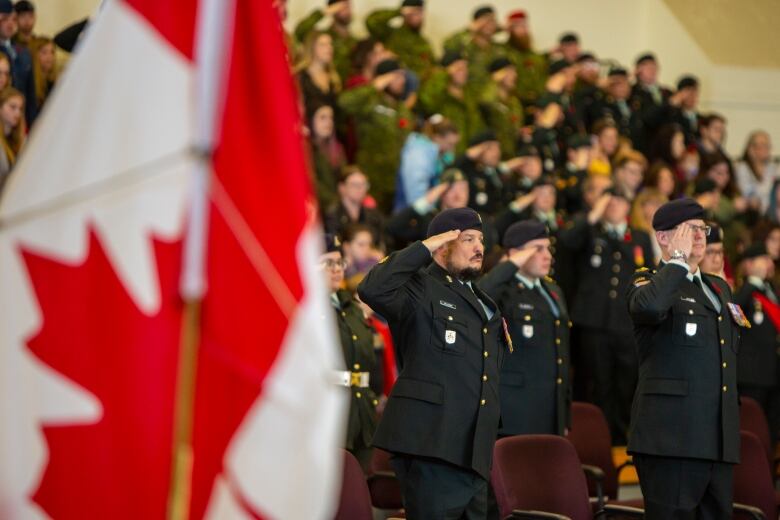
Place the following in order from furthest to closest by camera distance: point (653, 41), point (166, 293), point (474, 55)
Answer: point (653, 41), point (474, 55), point (166, 293)

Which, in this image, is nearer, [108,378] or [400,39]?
[108,378]

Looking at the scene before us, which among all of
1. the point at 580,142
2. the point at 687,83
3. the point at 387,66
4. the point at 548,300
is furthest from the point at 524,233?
the point at 687,83

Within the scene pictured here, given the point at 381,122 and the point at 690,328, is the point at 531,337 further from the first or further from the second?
the point at 381,122

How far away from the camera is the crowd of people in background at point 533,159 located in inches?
320

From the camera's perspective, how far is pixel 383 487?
559 cm

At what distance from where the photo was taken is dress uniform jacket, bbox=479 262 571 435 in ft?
20.4

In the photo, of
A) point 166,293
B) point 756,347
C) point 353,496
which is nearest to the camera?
point 166,293

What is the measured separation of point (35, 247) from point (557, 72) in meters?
9.01

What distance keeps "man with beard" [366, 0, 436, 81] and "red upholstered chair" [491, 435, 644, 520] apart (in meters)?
5.53

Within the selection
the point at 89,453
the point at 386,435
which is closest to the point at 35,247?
the point at 89,453

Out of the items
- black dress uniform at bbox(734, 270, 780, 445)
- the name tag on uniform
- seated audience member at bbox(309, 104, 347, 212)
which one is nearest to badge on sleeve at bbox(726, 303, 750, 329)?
the name tag on uniform

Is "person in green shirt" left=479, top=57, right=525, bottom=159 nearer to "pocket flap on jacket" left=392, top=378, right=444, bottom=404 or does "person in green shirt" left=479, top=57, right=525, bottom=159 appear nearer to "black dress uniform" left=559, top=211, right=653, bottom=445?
"black dress uniform" left=559, top=211, right=653, bottom=445

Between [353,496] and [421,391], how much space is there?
0.47m

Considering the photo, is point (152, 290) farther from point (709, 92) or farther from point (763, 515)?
point (709, 92)
